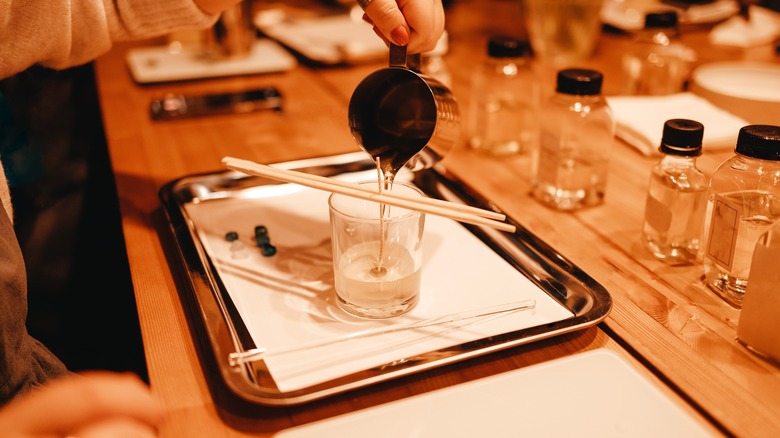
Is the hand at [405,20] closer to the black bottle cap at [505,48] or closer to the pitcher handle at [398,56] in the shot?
the pitcher handle at [398,56]

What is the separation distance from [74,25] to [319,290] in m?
0.49

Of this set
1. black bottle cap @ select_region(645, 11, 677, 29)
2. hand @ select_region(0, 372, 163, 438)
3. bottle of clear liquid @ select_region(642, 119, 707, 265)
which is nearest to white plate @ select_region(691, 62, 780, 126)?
black bottle cap @ select_region(645, 11, 677, 29)

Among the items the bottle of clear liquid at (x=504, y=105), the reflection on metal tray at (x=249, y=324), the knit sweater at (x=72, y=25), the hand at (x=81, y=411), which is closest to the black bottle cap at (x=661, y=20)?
the bottle of clear liquid at (x=504, y=105)

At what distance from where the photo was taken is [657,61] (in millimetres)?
1222

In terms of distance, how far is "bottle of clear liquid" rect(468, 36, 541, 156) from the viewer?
1.07m

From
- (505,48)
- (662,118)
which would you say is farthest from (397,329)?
(662,118)

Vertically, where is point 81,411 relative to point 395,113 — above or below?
below

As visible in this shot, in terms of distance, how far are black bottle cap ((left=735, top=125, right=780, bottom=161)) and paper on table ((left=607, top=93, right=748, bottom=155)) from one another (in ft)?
1.19

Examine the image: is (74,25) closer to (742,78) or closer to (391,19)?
(391,19)

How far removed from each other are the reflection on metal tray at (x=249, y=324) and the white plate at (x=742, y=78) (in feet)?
1.86

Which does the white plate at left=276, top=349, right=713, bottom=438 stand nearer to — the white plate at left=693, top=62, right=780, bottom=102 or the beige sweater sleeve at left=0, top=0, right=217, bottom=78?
the beige sweater sleeve at left=0, top=0, right=217, bottom=78

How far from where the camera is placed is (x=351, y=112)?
736 millimetres

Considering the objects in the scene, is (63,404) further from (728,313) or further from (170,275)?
(728,313)

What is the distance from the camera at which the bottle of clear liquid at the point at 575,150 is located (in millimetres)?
888
